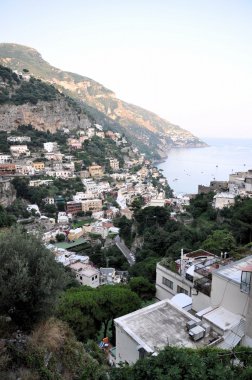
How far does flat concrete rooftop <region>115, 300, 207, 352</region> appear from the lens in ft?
16.1

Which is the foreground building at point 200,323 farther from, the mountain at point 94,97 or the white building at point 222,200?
the mountain at point 94,97

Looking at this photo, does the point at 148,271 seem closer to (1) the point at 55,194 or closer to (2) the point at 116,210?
(2) the point at 116,210

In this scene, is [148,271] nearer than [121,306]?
No

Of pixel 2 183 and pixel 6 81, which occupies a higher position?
pixel 6 81

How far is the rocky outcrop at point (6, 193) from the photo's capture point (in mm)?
37219

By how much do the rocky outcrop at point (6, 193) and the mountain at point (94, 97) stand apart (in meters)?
76.2

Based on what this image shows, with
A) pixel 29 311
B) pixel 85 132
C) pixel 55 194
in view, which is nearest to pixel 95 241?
pixel 55 194

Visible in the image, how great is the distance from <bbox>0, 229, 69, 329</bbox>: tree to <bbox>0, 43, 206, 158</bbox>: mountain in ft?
360

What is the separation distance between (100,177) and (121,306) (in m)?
44.0

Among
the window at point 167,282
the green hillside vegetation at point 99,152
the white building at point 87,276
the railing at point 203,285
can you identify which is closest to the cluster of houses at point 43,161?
the green hillside vegetation at point 99,152

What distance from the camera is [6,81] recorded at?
61594mm

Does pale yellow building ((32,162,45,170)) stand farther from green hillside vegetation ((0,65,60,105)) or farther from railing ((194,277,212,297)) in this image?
railing ((194,277,212,297))

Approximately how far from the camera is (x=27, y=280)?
3.91 meters

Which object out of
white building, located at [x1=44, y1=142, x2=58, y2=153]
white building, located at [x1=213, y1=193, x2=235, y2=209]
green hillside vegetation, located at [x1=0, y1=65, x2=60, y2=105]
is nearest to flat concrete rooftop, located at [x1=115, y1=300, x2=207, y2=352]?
white building, located at [x1=213, y1=193, x2=235, y2=209]
